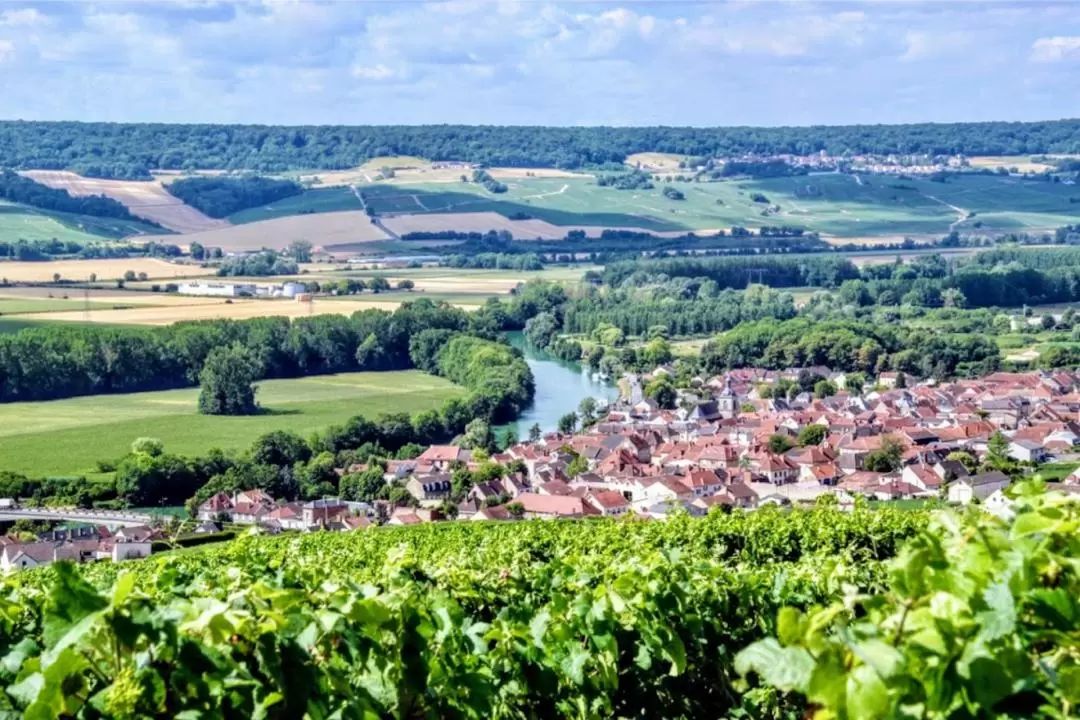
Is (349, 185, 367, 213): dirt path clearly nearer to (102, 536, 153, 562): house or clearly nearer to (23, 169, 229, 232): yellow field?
(23, 169, 229, 232): yellow field

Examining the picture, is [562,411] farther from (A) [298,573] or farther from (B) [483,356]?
(A) [298,573]

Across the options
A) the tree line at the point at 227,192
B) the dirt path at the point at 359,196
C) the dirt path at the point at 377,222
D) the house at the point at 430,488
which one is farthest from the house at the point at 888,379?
the tree line at the point at 227,192

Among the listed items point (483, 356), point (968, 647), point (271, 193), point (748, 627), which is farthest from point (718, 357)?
point (271, 193)

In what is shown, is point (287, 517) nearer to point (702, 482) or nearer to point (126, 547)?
point (126, 547)

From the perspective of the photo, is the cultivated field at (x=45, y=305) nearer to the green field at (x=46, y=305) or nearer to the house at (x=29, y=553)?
the green field at (x=46, y=305)

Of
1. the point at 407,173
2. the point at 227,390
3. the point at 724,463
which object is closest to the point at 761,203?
the point at 407,173

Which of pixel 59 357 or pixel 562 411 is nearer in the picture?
pixel 562 411
